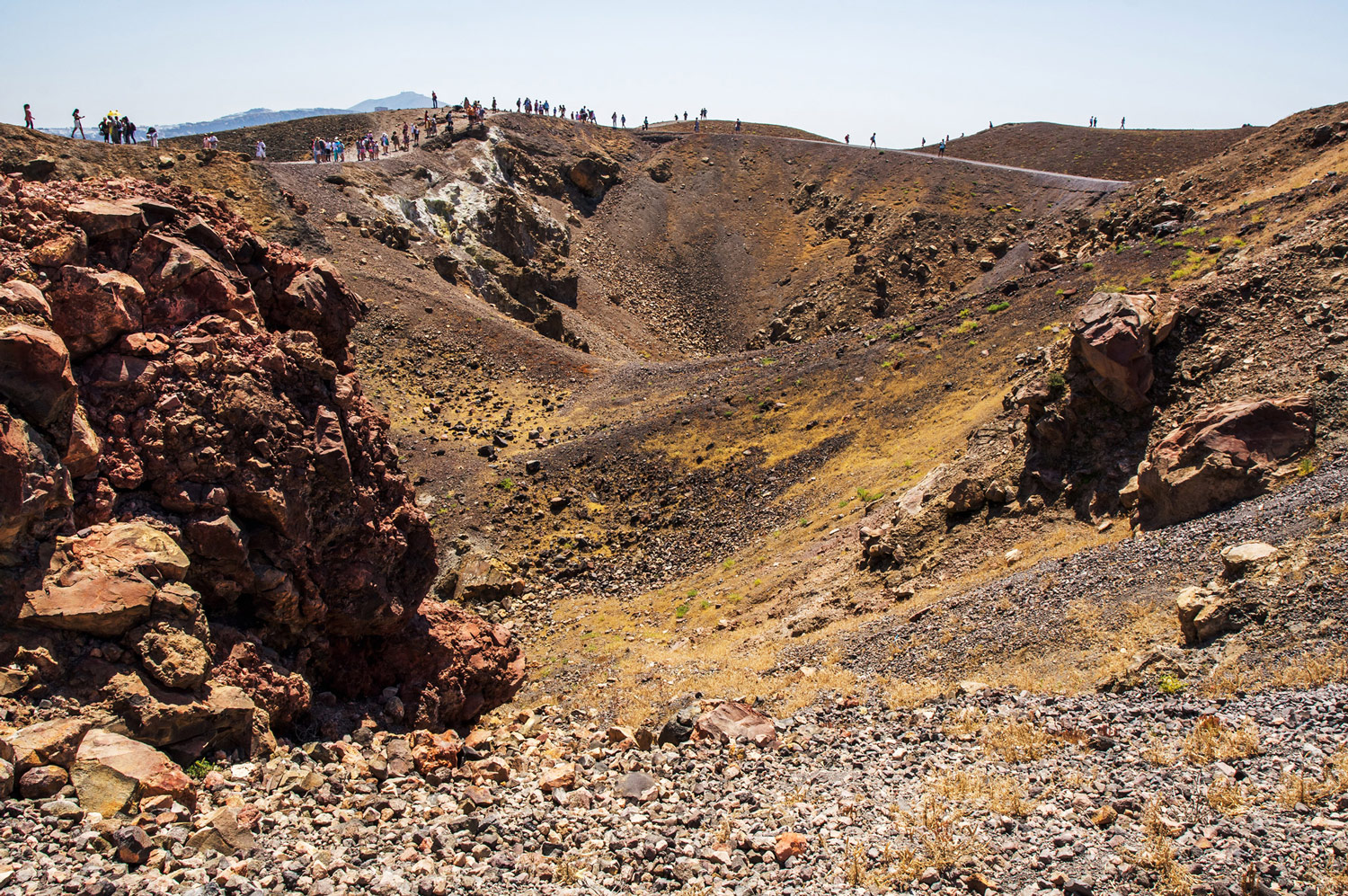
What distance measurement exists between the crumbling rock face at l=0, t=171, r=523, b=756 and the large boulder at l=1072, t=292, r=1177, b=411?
1577cm

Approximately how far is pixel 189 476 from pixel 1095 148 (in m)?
82.9

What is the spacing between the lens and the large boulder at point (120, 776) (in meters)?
8.05

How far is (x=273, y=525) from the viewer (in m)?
12.4

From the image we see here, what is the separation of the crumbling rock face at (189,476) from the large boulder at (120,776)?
0.49m

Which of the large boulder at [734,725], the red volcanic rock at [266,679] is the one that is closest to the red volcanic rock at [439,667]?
the red volcanic rock at [266,679]

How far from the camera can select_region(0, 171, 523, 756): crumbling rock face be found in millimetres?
9375

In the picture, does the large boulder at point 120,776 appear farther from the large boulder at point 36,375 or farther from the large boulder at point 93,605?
the large boulder at point 36,375

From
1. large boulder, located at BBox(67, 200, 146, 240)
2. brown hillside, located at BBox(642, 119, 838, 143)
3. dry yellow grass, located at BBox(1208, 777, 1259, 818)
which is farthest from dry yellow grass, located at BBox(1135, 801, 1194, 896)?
brown hillside, located at BBox(642, 119, 838, 143)

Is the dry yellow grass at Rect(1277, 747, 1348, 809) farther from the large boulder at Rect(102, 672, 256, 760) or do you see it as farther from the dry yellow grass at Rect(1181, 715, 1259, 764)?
the large boulder at Rect(102, 672, 256, 760)

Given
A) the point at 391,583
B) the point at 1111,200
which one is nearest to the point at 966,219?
the point at 1111,200

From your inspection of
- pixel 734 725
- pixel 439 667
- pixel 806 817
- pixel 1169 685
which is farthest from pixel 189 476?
pixel 1169 685

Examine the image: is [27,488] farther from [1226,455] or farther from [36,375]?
[1226,455]

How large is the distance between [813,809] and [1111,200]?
192ft

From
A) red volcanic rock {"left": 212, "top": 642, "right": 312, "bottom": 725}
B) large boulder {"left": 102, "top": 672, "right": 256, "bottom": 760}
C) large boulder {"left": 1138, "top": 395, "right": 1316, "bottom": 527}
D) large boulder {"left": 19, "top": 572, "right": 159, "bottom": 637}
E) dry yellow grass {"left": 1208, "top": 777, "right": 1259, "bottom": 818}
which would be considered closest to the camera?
dry yellow grass {"left": 1208, "top": 777, "right": 1259, "bottom": 818}
